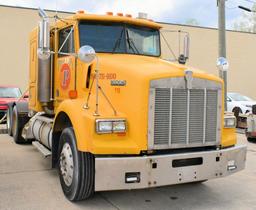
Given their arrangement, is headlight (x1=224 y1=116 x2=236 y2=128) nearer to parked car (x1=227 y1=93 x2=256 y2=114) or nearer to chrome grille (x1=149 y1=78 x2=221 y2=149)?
chrome grille (x1=149 y1=78 x2=221 y2=149)

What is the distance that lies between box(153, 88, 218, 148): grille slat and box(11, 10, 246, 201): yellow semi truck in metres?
0.01

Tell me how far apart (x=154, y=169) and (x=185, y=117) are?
83 cm

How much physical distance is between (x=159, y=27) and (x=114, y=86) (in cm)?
227

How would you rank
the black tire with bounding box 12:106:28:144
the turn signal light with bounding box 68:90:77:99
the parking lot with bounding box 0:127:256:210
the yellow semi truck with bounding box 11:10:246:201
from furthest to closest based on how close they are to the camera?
the black tire with bounding box 12:106:28:144 < the turn signal light with bounding box 68:90:77:99 < the parking lot with bounding box 0:127:256:210 < the yellow semi truck with bounding box 11:10:246:201

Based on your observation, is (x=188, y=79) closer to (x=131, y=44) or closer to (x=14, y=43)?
(x=131, y=44)

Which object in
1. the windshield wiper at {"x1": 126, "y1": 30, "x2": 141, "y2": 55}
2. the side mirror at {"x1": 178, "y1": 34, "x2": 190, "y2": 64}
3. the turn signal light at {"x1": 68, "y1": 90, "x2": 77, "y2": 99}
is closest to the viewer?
the turn signal light at {"x1": 68, "y1": 90, "x2": 77, "y2": 99}

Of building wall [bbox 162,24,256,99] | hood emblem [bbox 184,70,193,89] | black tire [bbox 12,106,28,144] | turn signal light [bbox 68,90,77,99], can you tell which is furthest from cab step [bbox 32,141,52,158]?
building wall [bbox 162,24,256,99]

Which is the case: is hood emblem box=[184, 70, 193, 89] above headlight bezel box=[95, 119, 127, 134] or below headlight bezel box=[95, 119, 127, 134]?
above

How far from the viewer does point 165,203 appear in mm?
5363

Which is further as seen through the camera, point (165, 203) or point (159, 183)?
point (165, 203)

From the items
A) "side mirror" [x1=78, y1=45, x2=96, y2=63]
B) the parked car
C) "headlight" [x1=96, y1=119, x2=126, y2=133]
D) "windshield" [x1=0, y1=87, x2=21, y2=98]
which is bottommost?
"headlight" [x1=96, y1=119, x2=126, y2=133]

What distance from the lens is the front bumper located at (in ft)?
→ 15.0

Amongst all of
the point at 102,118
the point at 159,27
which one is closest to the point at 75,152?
the point at 102,118

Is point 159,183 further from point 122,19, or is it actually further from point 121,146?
point 122,19
